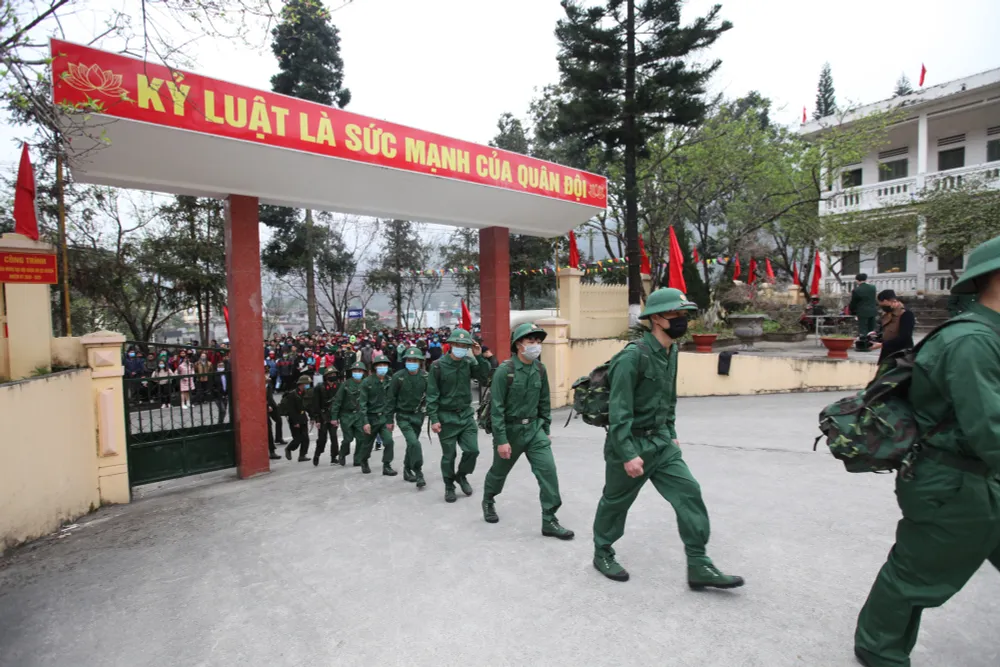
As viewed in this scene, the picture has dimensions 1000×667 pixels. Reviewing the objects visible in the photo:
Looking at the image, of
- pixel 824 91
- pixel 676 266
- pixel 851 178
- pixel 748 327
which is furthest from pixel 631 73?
pixel 824 91

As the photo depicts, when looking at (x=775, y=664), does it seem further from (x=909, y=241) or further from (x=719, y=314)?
(x=909, y=241)

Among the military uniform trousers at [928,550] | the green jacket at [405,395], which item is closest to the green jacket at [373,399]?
the green jacket at [405,395]

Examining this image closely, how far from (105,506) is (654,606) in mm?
6324

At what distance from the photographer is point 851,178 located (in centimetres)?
2203

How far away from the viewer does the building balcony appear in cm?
1656

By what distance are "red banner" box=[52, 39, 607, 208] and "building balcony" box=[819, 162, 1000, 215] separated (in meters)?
12.8

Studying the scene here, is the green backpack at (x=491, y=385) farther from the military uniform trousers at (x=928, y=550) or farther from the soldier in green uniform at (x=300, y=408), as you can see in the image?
the soldier in green uniform at (x=300, y=408)

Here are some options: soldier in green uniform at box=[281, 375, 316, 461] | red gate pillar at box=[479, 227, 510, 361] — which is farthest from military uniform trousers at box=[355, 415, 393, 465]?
red gate pillar at box=[479, 227, 510, 361]

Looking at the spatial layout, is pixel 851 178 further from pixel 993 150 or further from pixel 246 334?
pixel 246 334

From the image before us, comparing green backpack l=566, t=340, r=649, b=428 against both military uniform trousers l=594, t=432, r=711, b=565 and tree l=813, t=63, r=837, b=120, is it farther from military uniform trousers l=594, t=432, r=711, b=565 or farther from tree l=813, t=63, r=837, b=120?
tree l=813, t=63, r=837, b=120

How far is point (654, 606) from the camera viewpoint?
3.16 metres

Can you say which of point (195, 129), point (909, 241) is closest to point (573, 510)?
point (195, 129)

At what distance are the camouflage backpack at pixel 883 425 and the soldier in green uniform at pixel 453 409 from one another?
12.7 ft

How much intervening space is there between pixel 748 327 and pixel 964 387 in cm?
1337
